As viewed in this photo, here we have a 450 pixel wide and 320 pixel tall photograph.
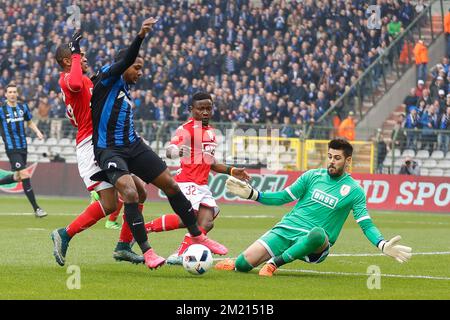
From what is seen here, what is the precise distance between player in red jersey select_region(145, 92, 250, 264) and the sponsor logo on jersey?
5.37 ft

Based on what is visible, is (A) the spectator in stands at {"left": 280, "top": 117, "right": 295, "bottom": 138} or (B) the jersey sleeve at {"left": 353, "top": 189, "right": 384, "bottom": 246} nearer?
(B) the jersey sleeve at {"left": 353, "top": 189, "right": 384, "bottom": 246}

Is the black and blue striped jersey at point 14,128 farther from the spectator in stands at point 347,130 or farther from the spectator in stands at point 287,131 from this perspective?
the spectator in stands at point 347,130

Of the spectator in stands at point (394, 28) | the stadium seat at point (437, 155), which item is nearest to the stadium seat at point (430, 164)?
the stadium seat at point (437, 155)

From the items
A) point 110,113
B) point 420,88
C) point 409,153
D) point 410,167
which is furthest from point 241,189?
point 420,88

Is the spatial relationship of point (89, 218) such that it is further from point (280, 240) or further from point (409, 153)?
point (409, 153)

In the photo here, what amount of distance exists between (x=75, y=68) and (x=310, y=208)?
3026mm

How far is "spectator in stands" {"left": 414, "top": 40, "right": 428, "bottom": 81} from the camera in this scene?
1371 inches

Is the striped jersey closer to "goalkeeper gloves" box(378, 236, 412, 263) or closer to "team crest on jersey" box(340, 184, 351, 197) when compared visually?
"team crest on jersey" box(340, 184, 351, 197)

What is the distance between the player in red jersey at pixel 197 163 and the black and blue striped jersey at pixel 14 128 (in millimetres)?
9445

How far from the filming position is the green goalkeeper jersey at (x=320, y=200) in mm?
11820

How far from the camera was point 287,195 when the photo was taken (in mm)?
11938

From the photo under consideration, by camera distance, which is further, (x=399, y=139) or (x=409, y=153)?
(x=399, y=139)

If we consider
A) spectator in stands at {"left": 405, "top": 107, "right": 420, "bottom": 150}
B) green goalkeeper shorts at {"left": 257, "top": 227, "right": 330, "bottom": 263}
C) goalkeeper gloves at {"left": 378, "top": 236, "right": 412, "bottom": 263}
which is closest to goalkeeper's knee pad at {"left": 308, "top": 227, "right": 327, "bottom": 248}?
green goalkeeper shorts at {"left": 257, "top": 227, "right": 330, "bottom": 263}
